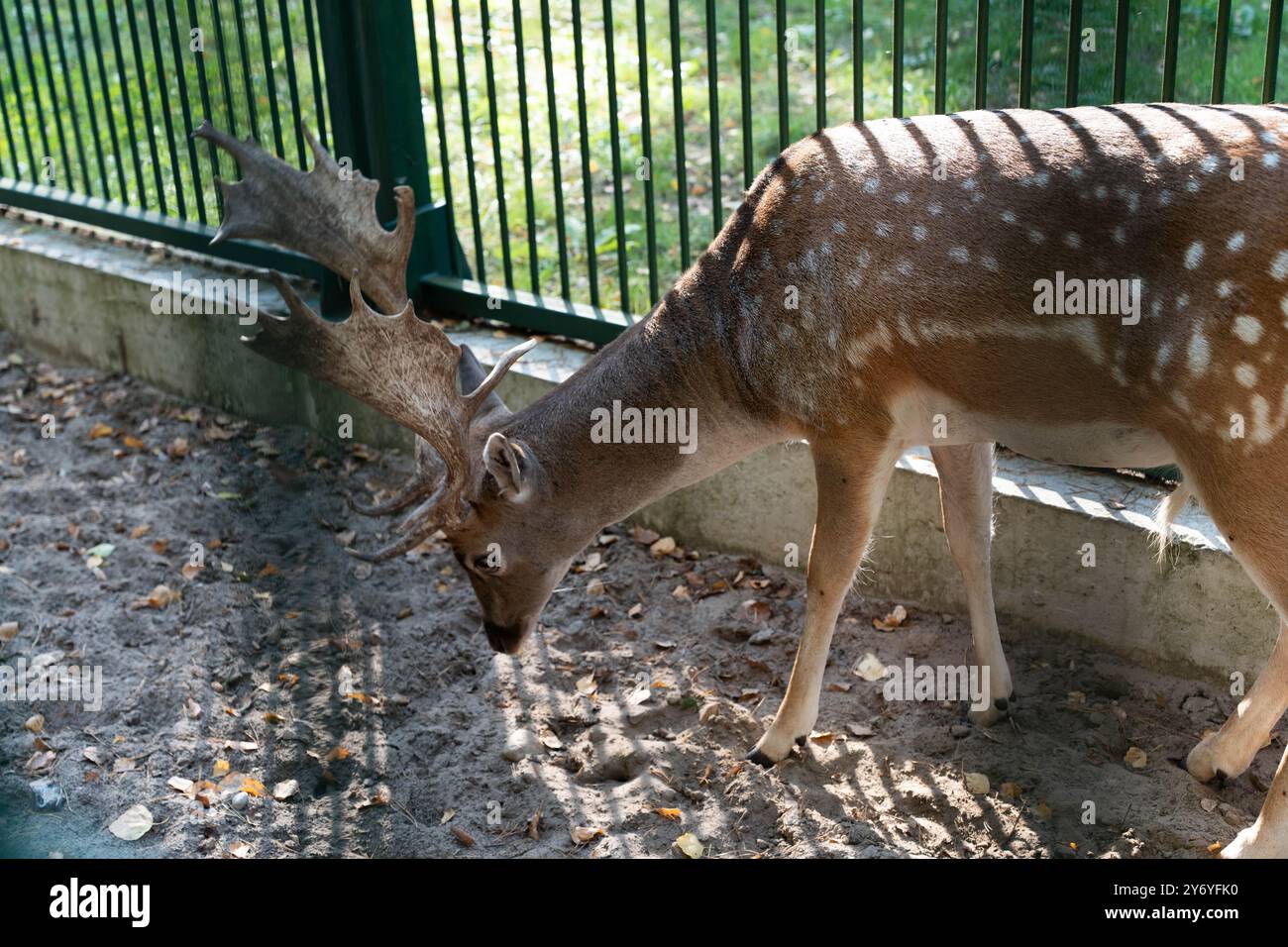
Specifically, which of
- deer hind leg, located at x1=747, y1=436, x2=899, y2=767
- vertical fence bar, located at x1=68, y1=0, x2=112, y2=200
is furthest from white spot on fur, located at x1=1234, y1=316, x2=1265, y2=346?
vertical fence bar, located at x1=68, y1=0, x2=112, y2=200

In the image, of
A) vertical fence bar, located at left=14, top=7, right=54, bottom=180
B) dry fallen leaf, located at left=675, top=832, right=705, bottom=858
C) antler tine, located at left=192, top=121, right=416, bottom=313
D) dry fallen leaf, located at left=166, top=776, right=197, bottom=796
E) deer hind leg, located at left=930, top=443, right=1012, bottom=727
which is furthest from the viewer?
vertical fence bar, located at left=14, top=7, right=54, bottom=180

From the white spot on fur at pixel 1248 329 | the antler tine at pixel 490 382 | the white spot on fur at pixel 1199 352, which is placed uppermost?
the white spot on fur at pixel 1248 329

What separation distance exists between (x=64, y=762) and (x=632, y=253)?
4447 mm

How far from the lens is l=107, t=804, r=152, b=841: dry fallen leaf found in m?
4.66

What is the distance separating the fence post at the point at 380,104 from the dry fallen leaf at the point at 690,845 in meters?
3.55

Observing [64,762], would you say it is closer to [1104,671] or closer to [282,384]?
[282,384]

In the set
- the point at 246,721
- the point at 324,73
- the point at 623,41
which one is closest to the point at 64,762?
the point at 246,721

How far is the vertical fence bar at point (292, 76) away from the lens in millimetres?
7082

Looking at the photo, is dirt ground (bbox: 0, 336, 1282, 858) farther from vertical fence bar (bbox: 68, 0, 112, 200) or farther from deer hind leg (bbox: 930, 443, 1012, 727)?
vertical fence bar (bbox: 68, 0, 112, 200)

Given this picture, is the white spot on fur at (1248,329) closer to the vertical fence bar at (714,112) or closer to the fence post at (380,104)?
the vertical fence bar at (714,112)

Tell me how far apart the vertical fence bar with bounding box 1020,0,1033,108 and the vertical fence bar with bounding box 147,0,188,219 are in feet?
15.1

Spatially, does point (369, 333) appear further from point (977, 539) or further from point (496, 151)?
point (496, 151)

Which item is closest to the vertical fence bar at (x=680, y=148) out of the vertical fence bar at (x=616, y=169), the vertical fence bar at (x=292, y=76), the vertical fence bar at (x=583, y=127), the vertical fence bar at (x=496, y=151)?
the vertical fence bar at (x=616, y=169)

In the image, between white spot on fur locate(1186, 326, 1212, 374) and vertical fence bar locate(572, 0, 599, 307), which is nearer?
white spot on fur locate(1186, 326, 1212, 374)
